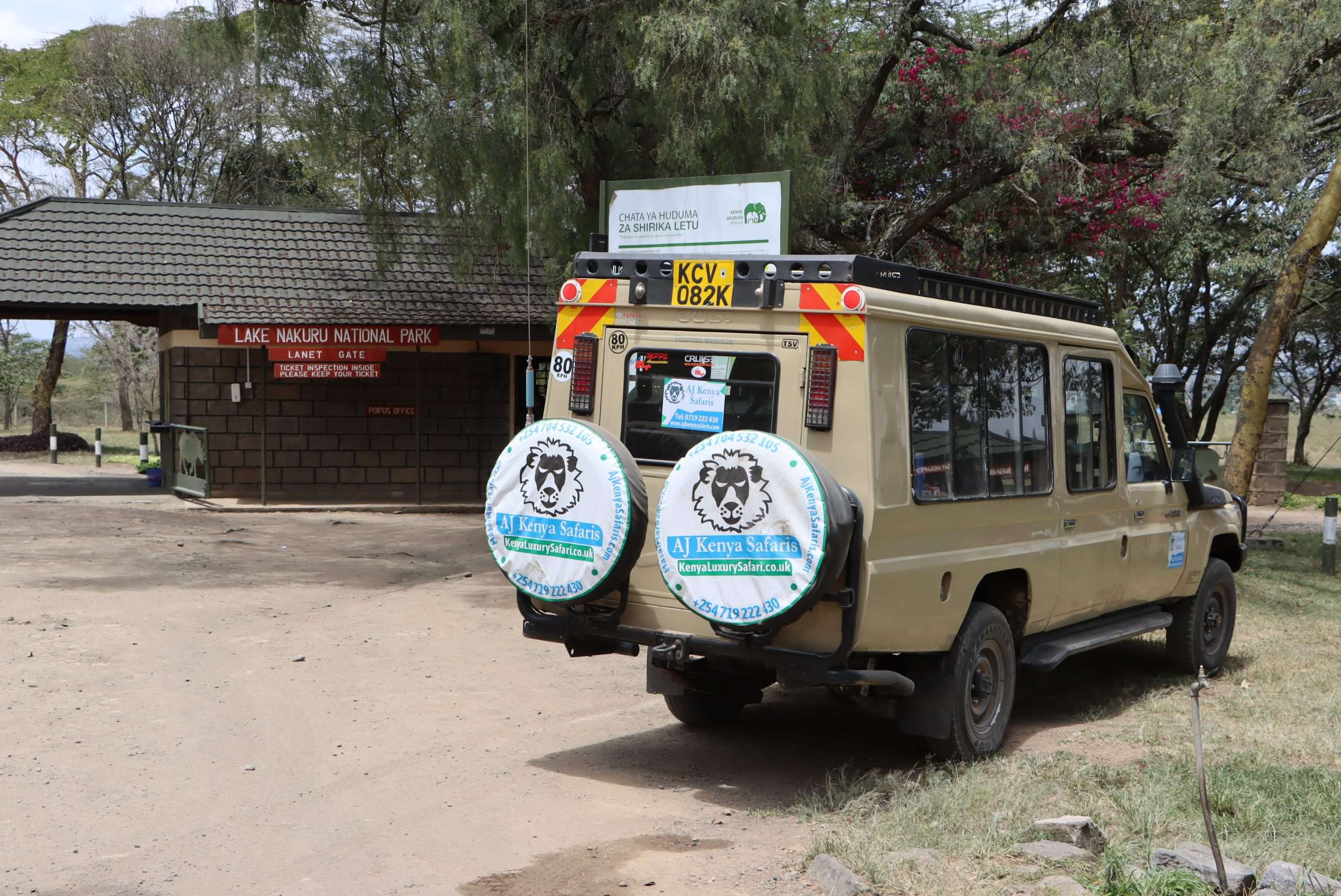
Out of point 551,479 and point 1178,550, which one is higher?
point 551,479

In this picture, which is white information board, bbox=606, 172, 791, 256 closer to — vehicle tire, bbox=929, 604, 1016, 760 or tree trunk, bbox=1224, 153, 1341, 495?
vehicle tire, bbox=929, 604, 1016, 760

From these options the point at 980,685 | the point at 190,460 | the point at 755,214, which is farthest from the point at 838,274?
the point at 190,460

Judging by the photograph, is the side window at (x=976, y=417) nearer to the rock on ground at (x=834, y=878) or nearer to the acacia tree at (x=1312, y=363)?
the rock on ground at (x=834, y=878)

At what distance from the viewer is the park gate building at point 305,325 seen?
19250mm

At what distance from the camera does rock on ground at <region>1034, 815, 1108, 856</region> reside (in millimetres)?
5020

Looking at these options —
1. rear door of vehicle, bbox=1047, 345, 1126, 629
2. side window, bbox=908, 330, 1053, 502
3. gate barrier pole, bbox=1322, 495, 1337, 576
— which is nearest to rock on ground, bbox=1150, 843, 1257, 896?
side window, bbox=908, 330, 1053, 502

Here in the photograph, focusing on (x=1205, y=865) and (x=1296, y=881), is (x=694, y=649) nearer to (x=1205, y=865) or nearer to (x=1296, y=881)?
(x=1205, y=865)

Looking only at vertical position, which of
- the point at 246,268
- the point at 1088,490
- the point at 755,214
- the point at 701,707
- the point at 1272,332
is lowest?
the point at 701,707

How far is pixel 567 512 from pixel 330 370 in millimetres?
14109

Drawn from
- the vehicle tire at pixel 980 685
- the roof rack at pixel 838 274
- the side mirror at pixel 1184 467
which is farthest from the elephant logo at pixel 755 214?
the side mirror at pixel 1184 467

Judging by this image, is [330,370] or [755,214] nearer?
[755,214]

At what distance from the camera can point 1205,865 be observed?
4578 millimetres

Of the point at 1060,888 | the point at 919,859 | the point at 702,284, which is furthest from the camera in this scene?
the point at 702,284

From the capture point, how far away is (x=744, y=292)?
610 centimetres
